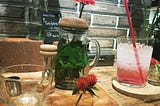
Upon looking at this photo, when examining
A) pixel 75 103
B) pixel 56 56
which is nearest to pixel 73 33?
pixel 56 56

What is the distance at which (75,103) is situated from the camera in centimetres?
64

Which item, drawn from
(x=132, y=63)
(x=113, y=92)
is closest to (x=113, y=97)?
(x=113, y=92)

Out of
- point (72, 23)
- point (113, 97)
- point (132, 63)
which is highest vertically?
point (72, 23)

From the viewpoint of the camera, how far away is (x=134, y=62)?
0.82 m

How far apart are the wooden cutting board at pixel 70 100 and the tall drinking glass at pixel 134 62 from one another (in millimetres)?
163

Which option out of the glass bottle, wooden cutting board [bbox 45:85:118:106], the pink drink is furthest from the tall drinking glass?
the glass bottle

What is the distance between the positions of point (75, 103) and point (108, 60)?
0.60 m

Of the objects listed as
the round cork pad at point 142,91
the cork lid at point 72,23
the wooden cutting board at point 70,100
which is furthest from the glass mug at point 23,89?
the round cork pad at point 142,91

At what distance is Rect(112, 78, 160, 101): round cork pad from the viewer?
0.76 metres

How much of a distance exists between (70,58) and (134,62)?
280 mm

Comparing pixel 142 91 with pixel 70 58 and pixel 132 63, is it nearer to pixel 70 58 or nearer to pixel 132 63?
pixel 132 63

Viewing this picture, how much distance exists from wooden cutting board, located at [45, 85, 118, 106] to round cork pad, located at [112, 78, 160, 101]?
0.10m

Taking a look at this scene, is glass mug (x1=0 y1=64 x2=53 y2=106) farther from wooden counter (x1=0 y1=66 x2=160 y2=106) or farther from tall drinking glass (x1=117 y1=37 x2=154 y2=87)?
tall drinking glass (x1=117 y1=37 x2=154 y2=87)

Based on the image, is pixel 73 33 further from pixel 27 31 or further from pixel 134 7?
pixel 134 7
